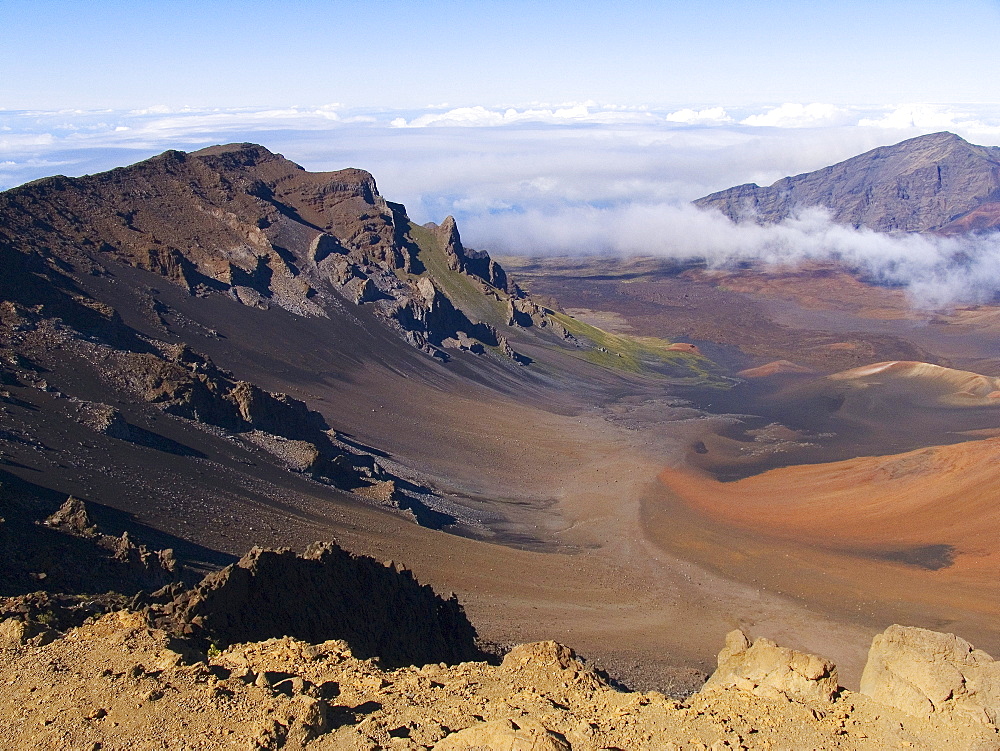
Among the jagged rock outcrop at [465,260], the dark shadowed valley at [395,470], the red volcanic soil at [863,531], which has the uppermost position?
the jagged rock outcrop at [465,260]

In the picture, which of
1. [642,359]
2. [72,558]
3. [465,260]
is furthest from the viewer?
[465,260]

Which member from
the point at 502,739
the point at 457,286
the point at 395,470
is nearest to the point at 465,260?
the point at 457,286

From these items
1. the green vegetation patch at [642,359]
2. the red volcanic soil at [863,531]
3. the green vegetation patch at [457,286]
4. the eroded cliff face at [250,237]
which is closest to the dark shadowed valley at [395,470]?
the red volcanic soil at [863,531]

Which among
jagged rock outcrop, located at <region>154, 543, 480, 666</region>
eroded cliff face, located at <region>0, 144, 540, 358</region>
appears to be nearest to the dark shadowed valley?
jagged rock outcrop, located at <region>154, 543, 480, 666</region>

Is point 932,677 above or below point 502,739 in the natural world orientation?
below

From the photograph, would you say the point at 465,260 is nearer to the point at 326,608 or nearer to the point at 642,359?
the point at 642,359

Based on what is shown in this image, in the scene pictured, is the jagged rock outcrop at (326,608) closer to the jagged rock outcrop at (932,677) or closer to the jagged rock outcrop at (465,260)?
the jagged rock outcrop at (932,677)

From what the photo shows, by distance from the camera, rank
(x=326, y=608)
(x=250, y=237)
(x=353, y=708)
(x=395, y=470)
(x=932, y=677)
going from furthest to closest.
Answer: (x=250, y=237) → (x=395, y=470) → (x=326, y=608) → (x=932, y=677) → (x=353, y=708)
